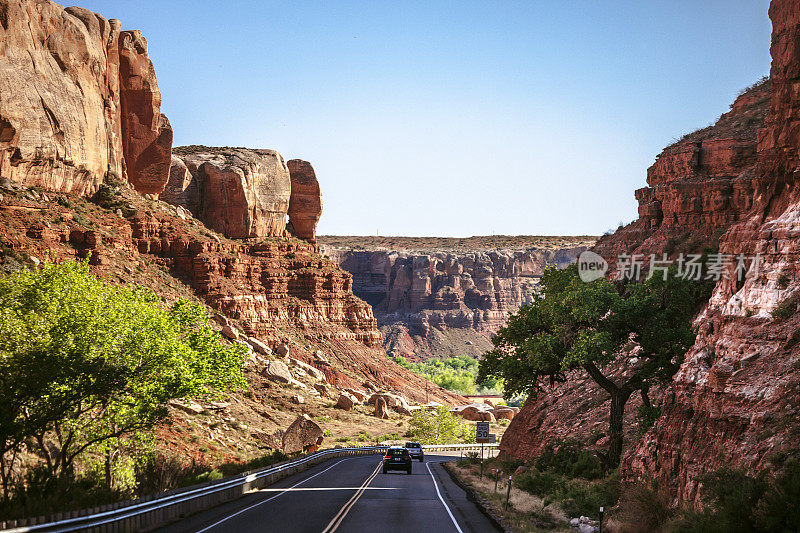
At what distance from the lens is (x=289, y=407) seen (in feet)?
220

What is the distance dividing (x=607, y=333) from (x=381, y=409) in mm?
58823

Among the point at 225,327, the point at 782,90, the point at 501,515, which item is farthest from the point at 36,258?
the point at 782,90

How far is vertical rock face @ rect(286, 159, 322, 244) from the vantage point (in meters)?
110

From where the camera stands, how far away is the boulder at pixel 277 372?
72.5 meters

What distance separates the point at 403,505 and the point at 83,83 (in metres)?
58.1

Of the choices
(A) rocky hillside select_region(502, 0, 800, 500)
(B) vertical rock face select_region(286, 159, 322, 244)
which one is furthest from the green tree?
(B) vertical rock face select_region(286, 159, 322, 244)

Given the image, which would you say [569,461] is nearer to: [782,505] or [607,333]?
[607,333]

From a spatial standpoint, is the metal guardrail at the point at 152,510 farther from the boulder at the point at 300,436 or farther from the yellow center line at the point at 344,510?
the boulder at the point at 300,436

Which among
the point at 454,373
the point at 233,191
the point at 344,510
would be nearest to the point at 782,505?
the point at 344,510

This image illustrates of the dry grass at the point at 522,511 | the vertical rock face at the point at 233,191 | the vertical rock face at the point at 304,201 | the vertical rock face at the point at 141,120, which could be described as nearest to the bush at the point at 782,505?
the dry grass at the point at 522,511

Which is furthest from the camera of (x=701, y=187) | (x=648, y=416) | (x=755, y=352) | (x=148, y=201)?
(x=148, y=201)

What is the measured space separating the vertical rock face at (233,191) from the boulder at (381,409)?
95.1 ft

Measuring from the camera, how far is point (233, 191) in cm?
9475

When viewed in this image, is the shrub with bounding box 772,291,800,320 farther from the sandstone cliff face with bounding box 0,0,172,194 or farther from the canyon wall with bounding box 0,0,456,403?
the sandstone cliff face with bounding box 0,0,172,194
